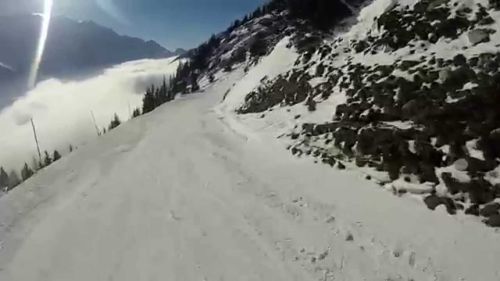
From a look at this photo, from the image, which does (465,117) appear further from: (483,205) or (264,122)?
(264,122)

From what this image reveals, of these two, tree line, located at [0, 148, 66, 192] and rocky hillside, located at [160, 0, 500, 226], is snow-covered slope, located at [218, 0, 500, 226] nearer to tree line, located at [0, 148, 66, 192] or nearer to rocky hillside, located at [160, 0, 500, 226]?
rocky hillside, located at [160, 0, 500, 226]

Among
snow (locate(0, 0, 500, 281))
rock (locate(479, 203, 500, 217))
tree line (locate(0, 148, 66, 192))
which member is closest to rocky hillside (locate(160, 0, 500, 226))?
rock (locate(479, 203, 500, 217))

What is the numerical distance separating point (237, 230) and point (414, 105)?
24.8 ft

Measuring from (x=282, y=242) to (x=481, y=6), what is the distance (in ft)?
49.9

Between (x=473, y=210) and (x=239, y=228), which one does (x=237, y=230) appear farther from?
(x=473, y=210)

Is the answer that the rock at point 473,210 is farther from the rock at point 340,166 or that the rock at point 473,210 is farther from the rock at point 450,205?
the rock at point 340,166

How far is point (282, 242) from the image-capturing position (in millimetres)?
10312

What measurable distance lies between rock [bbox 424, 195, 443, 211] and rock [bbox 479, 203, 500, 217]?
3.32 feet

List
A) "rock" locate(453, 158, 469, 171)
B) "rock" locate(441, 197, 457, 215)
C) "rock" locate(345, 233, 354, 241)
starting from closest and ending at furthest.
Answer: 1. "rock" locate(345, 233, 354, 241)
2. "rock" locate(441, 197, 457, 215)
3. "rock" locate(453, 158, 469, 171)

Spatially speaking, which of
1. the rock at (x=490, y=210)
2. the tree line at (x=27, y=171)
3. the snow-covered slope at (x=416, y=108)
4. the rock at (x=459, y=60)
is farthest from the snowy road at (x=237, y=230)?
the tree line at (x=27, y=171)

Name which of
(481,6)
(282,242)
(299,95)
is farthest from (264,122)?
(282,242)

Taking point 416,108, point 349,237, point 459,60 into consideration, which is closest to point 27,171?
point 416,108

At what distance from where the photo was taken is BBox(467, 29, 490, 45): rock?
1708 cm

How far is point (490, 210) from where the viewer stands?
9695 mm
